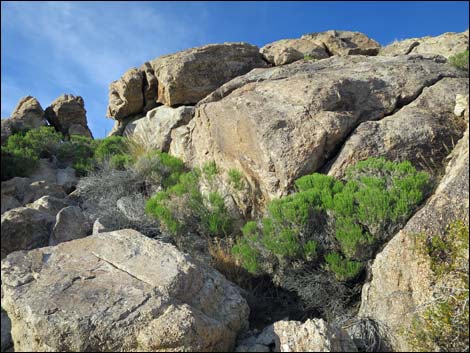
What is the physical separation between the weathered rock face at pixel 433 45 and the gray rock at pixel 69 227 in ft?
28.6

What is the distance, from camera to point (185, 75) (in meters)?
11.7

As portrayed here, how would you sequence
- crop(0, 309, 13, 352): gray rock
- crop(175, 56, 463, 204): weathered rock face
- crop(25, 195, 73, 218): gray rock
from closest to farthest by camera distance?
crop(0, 309, 13, 352): gray rock → crop(25, 195, 73, 218): gray rock → crop(175, 56, 463, 204): weathered rock face

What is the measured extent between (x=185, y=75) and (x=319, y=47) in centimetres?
455

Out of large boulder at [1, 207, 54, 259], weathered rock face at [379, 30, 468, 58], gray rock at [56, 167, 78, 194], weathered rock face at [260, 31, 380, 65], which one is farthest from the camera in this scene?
weathered rock face at [260, 31, 380, 65]

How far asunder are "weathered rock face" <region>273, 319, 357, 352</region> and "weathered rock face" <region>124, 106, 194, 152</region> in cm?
721

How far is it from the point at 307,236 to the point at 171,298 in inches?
79.9

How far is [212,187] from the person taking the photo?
24.0 ft

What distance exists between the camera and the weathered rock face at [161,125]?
34.5ft

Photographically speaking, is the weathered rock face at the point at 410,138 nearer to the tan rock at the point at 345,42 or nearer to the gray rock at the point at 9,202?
the gray rock at the point at 9,202

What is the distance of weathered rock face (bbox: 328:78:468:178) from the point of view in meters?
6.30

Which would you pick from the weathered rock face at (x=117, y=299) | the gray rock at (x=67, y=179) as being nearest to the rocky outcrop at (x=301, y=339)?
the weathered rock face at (x=117, y=299)

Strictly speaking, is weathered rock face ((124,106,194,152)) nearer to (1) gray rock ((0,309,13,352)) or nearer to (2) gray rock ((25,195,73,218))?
(2) gray rock ((25,195,73,218))

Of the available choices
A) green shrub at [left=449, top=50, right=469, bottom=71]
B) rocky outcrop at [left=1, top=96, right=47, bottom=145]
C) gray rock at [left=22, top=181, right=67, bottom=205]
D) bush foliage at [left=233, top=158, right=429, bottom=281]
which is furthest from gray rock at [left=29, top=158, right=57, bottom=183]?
green shrub at [left=449, top=50, right=469, bottom=71]

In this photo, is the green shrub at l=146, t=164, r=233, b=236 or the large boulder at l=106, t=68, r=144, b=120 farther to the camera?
the large boulder at l=106, t=68, r=144, b=120
